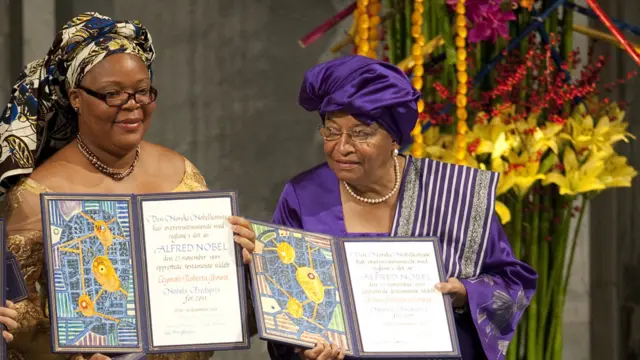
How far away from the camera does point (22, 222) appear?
2.91m

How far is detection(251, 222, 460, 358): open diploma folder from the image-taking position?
2822 millimetres

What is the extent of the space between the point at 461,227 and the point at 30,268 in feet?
3.69

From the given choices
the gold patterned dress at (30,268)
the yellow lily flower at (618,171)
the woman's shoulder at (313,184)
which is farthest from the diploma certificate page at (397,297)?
the yellow lily flower at (618,171)

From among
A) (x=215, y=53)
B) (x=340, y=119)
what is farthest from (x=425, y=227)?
(x=215, y=53)

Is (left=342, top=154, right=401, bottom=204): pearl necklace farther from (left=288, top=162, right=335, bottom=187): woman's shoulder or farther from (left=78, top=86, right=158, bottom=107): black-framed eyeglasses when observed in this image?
(left=78, top=86, right=158, bottom=107): black-framed eyeglasses

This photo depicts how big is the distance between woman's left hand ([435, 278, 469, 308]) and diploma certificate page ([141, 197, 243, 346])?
53cm

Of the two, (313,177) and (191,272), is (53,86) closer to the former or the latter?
(191,272)

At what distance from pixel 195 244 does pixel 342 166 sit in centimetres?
44

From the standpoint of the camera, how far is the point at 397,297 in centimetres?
293

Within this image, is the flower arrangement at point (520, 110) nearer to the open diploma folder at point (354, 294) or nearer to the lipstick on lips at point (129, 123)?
the open diploma folder at point (354, 294)

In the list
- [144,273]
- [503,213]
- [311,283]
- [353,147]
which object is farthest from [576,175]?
[144,273]

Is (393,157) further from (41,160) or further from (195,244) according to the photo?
(41,160)

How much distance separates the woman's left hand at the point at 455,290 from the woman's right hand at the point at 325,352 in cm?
33

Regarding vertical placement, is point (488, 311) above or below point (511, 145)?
below
